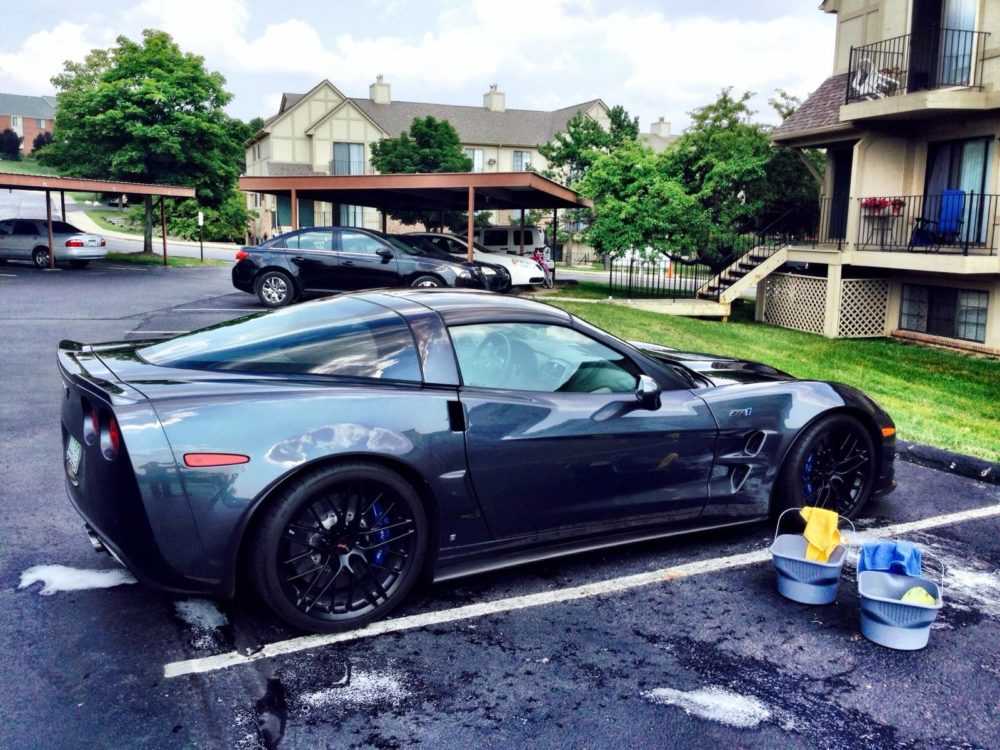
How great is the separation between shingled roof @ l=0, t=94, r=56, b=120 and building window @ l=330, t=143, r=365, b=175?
96.6 m

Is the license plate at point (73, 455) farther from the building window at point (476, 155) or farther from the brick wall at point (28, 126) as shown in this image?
the brick wall at point (28, 126)

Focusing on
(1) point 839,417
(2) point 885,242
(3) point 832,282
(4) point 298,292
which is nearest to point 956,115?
(2) point 885,242

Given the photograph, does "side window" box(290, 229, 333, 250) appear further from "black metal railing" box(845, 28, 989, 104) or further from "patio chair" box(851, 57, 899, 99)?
"patio chair" box(851, 57, 899, 99)

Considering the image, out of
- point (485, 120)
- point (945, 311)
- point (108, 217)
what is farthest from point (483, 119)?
point (945, 311)

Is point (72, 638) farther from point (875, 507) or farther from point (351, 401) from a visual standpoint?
point (875, 507)

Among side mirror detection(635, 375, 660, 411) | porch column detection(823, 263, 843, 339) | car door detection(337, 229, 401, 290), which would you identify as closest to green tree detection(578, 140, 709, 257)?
porch column detection(823, 263, 843, 339)

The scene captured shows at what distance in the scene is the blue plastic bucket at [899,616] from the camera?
3.49 meters

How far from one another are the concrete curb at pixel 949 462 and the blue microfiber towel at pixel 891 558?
2.89 m

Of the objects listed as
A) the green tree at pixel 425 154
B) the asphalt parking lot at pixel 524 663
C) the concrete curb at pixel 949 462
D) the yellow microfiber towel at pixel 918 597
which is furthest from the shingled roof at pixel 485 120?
the yellow microfiber towel at pixel 918 597

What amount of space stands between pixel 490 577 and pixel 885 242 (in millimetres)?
16006

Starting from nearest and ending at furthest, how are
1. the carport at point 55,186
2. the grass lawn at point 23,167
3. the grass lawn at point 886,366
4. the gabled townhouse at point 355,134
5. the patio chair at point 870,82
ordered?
the grass lawn at point 886,366 → the patio chair at point 870,82 → the carport at point 55,186 → the gabled townhouse at point 355,134 → the grass lawn at point 23,167

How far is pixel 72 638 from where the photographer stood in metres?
3.46

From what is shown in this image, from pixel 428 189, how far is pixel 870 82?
380 inches

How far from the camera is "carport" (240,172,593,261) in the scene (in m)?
17.2
